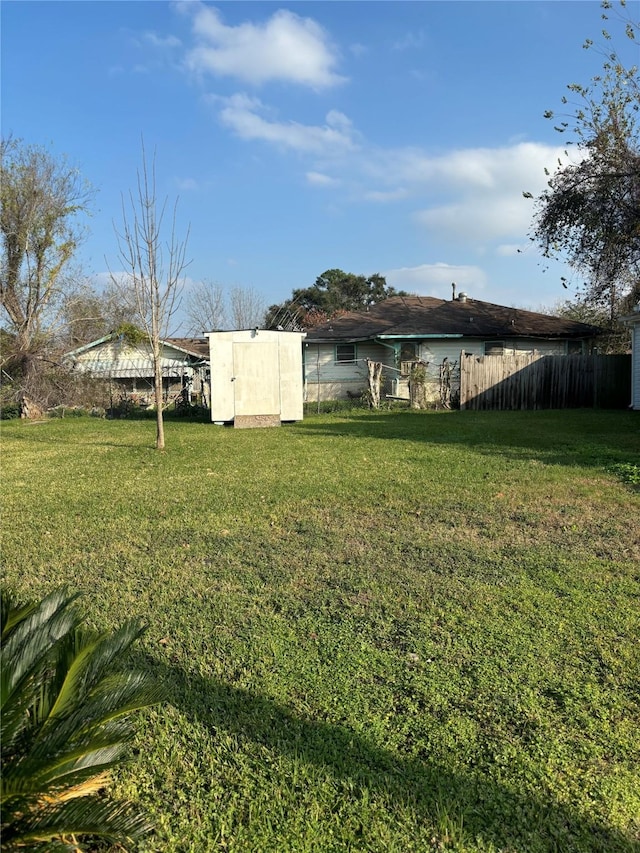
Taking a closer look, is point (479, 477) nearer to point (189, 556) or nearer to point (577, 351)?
point (189, 556)

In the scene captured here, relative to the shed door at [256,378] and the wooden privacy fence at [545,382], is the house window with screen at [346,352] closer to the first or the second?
the wooden privacy fence at [545,382]

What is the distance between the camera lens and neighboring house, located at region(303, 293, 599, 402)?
21062 millimetres

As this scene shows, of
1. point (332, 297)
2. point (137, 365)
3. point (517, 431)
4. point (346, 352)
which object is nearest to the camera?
point (517, 431)

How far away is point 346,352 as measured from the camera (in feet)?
72.1

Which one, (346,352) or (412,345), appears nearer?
(412,345)

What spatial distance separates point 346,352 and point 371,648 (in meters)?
19.5

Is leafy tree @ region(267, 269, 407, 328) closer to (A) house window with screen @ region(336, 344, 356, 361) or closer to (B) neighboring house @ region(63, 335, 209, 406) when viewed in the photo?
(B) neighboring house @ region(63, 335, 209, 406)

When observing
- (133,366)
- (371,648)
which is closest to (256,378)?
(371,648)

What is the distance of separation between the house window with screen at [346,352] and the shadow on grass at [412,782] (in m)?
19.8

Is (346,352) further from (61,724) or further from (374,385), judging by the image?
(61,724)

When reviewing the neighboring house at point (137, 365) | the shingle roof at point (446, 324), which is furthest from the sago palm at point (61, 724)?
the neighboring house at point (137, 365)

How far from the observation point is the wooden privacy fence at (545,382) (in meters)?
19.2

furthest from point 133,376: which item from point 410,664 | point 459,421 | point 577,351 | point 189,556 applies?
point 410,664

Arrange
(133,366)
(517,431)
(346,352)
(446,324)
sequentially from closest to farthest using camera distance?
Result: (517,431), (346,352), (446,324), (133,366)
